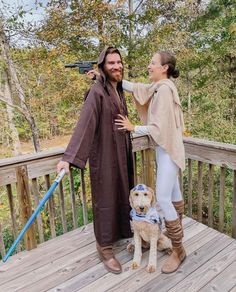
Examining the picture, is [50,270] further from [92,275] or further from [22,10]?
[22,10]

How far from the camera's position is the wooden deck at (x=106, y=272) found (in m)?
1.90

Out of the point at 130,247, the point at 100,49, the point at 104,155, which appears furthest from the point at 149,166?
the point at 100,49

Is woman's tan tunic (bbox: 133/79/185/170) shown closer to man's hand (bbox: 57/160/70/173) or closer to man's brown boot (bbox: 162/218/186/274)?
man's brown boot (bbox: 162/218/186/274)

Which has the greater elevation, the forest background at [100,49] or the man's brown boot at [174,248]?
the forest background at [100,49]

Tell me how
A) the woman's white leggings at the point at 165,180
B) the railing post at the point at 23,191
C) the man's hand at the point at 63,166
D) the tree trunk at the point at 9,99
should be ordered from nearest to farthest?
the man's hand at the point at 63,166 → the woman's white leggings at the point at 165,180 → the railing post at the point at 23,191 → the tree trunk at the point at 9,99

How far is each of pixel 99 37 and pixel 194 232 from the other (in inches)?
159

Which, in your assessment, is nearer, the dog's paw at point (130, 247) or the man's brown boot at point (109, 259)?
the man's brown boot at point (109, 259)

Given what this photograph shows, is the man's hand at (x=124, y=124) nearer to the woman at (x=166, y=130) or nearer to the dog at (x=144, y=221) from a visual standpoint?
the woman at (x=166, y=130)

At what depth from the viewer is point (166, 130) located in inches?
73.5

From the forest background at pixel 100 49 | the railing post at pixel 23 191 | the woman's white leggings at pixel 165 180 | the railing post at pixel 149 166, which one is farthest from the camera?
the forest background at pixel 100 49

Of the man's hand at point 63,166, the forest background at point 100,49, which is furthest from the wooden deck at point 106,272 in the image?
the forest background at point 100,49

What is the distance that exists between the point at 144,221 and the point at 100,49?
13.9 feet

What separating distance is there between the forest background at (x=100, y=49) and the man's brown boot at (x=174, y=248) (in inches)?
147

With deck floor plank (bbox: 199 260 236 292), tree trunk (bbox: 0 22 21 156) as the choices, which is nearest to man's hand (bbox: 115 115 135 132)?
deck floor plank (bbox: 199 260 236 292)
